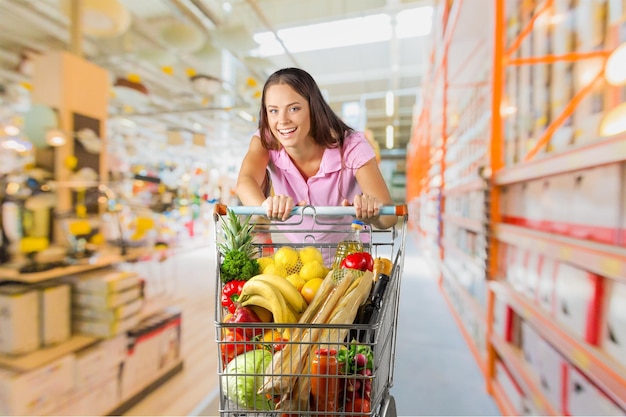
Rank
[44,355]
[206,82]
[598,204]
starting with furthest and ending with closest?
[206,82]
[44,355]
[598,204]

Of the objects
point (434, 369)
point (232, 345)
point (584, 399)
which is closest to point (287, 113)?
point (232, 345)

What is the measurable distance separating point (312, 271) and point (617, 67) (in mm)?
1317

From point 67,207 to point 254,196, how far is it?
2182 millimetres

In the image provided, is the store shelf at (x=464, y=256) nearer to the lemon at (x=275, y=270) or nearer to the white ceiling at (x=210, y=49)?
the lemon at (x=275, y=270)

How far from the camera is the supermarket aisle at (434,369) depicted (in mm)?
2516

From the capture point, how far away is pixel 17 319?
2334 millimetres

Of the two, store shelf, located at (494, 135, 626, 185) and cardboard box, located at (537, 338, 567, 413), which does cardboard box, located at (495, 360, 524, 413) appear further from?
store shelf, located at (494, 135, 626, 185)

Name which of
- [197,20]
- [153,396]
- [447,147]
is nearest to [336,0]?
[197,20]

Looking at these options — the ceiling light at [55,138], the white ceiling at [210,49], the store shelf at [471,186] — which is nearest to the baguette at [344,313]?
the store shelf at [471,186]

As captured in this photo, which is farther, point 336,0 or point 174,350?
point 336,0

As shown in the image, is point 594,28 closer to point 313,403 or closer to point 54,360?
point 313,403

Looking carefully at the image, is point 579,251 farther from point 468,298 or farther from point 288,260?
point 468,298

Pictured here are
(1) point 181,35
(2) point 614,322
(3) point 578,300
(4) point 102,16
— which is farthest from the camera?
(1) point 181,35

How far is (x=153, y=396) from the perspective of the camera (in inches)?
122
